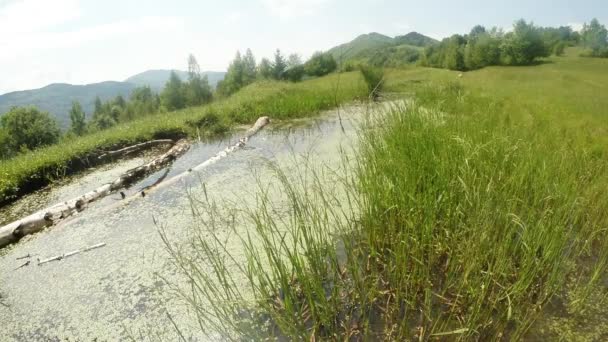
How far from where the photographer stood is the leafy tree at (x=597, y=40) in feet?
134

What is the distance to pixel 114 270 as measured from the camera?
3.90m

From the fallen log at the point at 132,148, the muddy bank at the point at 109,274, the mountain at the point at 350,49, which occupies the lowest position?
the muddy bank at the point at 109,274

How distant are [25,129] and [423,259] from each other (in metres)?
42.1

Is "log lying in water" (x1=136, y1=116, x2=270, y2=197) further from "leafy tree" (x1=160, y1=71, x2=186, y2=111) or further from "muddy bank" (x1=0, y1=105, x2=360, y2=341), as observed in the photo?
"leafy tree" (x1=160, y1=71, x2=186, y2=111)

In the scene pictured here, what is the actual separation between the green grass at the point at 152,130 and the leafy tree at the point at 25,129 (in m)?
25.3

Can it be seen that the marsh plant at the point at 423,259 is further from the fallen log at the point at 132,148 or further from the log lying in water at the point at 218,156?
the fallen log at the point at 132,148

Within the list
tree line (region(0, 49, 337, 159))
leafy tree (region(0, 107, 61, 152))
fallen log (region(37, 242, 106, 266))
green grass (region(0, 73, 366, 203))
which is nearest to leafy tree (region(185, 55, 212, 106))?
tree line (region(0, 49, 337, 159))

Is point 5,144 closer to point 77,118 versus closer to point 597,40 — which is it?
point 77,118

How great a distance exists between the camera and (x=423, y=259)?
2727mm

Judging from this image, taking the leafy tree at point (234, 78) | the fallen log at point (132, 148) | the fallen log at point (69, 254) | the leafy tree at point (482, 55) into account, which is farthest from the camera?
the leafy tree at point (234, 78)

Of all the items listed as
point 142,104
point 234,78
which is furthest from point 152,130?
point 142,104

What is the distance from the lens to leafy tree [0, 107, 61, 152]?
30.8 meters

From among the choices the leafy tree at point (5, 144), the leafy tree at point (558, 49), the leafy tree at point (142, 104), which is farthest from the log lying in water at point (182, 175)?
the leafy tree at point (558, 49)

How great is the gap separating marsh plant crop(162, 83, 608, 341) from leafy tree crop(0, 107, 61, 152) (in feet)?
120
